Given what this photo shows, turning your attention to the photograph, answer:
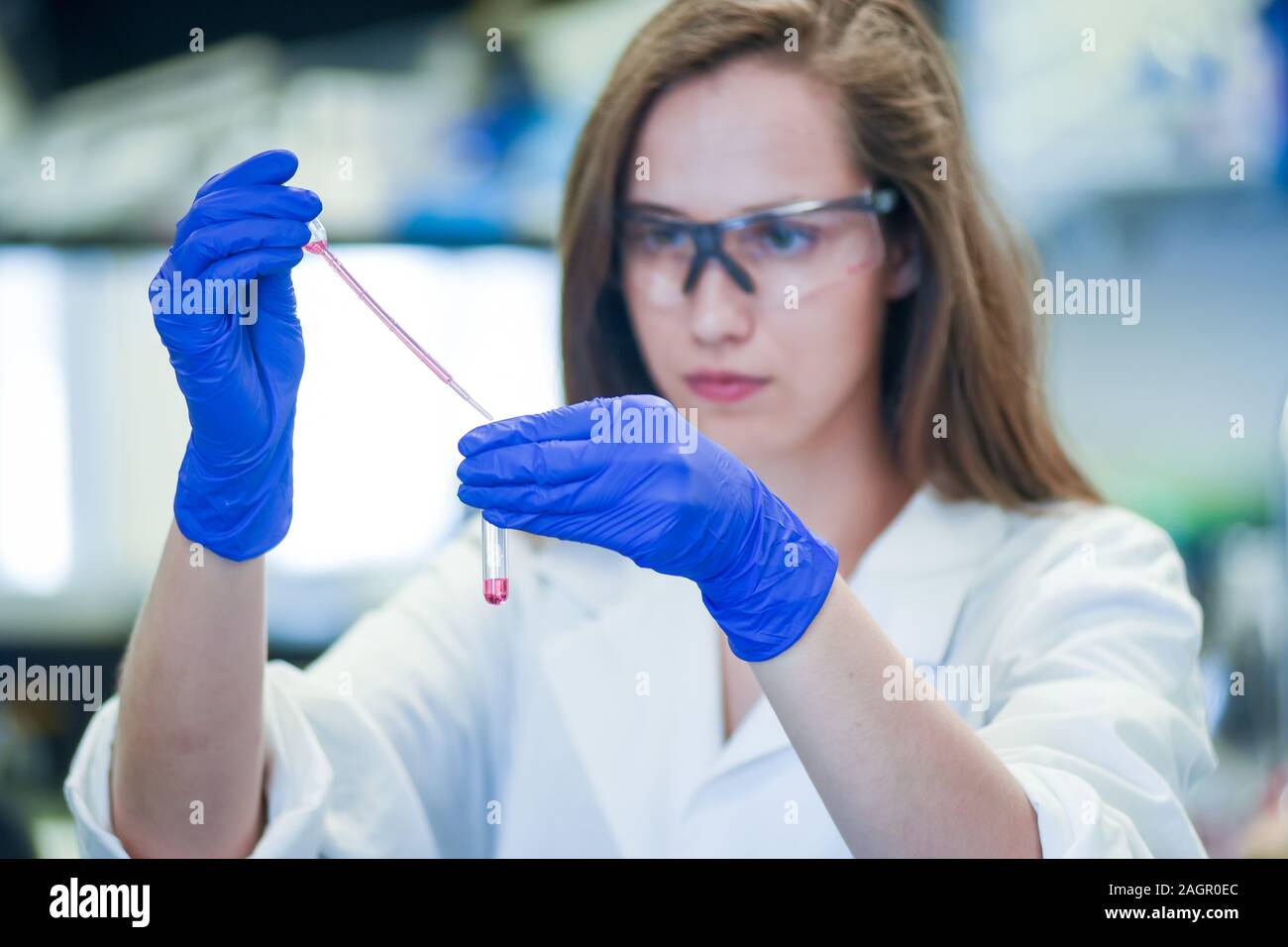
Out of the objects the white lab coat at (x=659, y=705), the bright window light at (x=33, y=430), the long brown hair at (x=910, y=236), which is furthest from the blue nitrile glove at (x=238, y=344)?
the bright window light at (x=33, y=430)

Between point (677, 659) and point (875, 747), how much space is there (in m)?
0.45

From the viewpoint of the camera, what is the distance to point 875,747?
1.03m

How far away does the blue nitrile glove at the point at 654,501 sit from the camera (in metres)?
1.03

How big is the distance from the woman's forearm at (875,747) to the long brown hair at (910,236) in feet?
1.55

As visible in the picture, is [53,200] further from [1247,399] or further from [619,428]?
[1247,399]

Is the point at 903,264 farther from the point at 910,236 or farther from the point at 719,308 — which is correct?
the point at 719,308

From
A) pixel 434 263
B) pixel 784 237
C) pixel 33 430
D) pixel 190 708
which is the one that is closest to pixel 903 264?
pixel 784 237

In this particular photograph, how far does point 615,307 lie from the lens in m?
1.54

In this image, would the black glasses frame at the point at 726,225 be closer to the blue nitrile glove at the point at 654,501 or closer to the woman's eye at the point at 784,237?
the woman's eye at the point at 784,237

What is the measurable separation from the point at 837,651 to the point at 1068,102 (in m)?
1.77
